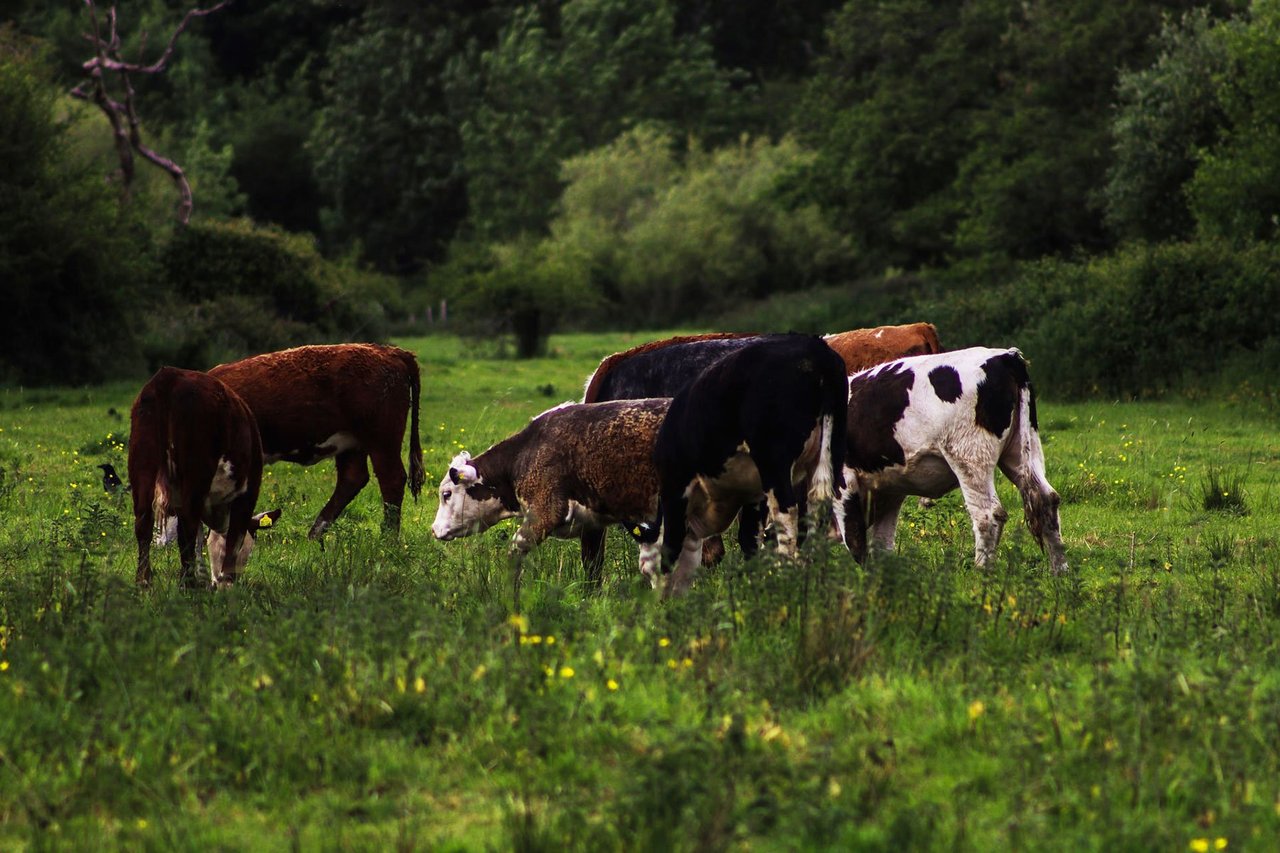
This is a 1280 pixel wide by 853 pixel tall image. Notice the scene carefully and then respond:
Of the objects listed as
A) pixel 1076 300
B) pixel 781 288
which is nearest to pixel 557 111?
pixel 781 288

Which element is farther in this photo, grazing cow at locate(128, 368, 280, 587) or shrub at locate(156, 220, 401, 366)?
shrub at locate(156, 220, 401, 366)

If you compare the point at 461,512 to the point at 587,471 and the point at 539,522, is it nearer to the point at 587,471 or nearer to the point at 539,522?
the point at 539,522

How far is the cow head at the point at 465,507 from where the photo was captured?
10289mm

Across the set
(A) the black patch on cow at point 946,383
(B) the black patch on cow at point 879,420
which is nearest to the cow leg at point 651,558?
(B) the black patch on cow at point 879,420

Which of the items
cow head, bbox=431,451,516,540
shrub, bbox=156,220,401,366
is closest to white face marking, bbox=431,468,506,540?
cow head, bbox=431,451,516,540

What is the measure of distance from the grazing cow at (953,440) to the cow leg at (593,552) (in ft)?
4.97

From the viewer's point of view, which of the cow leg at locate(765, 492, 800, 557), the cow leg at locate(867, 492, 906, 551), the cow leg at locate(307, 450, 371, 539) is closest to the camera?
the cow leg at locate(765, 492, 800, 557)

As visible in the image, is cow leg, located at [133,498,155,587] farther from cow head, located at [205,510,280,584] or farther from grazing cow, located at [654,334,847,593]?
grazing cow, located at [654,334,847,593]

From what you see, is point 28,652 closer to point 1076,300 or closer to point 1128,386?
point 1128,386

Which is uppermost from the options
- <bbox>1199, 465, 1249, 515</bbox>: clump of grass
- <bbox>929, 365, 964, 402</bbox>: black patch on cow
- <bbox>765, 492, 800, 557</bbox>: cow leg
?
<bbox>929, 365, 964, 402</bbox>: black patch on cow

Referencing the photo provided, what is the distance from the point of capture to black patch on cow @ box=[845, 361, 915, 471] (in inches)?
397

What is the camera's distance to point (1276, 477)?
45.9ft

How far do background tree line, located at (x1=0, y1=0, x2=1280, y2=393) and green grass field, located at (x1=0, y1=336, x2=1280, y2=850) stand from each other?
15.6m

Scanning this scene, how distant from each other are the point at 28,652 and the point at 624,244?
52.3 metres
